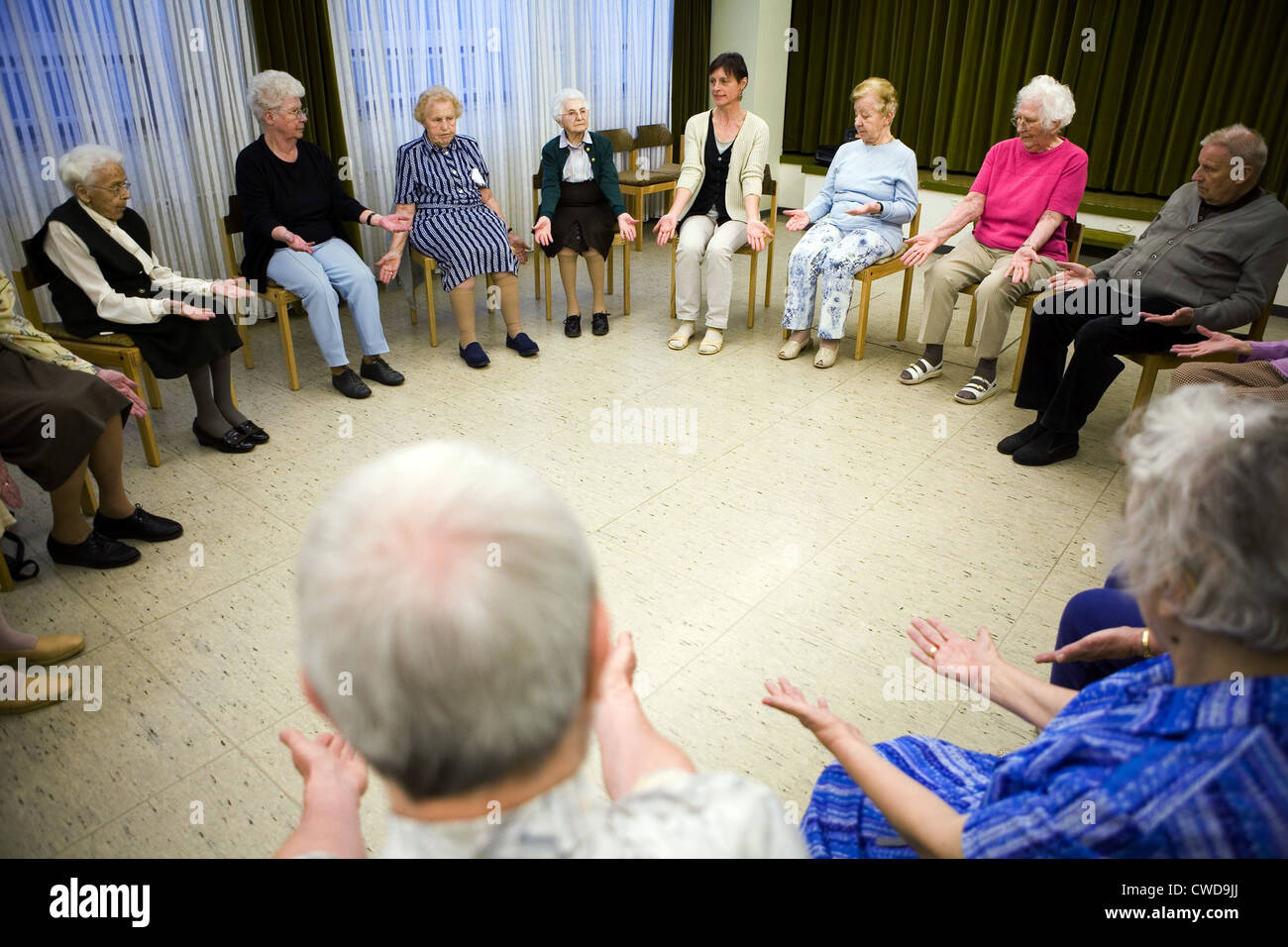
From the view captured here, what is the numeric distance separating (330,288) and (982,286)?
282 cm

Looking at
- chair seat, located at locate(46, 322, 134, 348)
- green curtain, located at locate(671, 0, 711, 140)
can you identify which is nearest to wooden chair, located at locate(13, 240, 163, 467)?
chair seat, located at locate(46, 322, 134, 348)

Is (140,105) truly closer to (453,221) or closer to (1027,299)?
(453,221)

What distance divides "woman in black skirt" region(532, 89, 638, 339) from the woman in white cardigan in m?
0.34

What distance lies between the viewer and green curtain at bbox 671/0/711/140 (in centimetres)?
647

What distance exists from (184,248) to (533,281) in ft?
6.50

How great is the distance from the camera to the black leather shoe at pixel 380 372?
3.84 meters

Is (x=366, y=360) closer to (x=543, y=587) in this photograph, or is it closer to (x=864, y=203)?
(x=864, y=203)

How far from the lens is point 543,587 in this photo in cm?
62

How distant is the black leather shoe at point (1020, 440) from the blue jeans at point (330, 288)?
8.77 ft

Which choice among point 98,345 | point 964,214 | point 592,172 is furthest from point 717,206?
point 98,345

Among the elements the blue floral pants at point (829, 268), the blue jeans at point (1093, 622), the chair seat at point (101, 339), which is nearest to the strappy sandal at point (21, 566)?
the chair seat at point (101, 339)

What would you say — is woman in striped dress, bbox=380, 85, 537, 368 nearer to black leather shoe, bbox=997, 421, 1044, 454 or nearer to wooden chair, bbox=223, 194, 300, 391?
wooden chair, bbox=223, 194, 300, 391

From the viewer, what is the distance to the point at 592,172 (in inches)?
177
